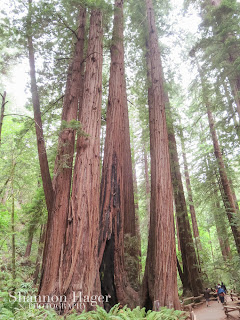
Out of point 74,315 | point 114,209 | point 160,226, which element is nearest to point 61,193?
point 114,209

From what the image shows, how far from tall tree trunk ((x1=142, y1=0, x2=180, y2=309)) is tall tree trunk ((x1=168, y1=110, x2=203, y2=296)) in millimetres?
2539

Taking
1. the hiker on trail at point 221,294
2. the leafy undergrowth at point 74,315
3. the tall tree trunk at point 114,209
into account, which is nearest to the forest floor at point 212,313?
the hiker on trail at point 221,294

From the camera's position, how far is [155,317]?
3516 millimetres

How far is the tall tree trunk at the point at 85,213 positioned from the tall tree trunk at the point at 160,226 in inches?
61.6

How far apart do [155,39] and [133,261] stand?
7.60 metres

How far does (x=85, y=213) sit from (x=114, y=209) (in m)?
1.65

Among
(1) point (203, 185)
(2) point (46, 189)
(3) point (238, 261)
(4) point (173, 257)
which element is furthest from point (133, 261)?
(1) point (203, 185)

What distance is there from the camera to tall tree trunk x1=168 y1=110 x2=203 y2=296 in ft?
32.0

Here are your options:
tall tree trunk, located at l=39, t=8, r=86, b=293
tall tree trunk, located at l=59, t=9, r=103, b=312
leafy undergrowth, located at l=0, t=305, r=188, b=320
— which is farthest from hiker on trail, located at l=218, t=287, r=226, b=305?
tall tree trunk, located at l=39, t=8, r=86, b=293

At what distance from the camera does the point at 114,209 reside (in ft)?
20.1

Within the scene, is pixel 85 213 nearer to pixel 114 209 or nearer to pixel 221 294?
pixel 114 209

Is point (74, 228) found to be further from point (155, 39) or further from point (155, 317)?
point (155, 39)

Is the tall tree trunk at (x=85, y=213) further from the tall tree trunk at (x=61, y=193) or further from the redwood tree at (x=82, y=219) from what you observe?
the tall tree trunk at (x=61, y=193)

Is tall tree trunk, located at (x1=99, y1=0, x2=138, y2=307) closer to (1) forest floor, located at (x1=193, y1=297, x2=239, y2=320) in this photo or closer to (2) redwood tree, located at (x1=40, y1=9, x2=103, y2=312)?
(2) redwood tree, located at (x1=40, y1=9, x2=103, y2=312)
